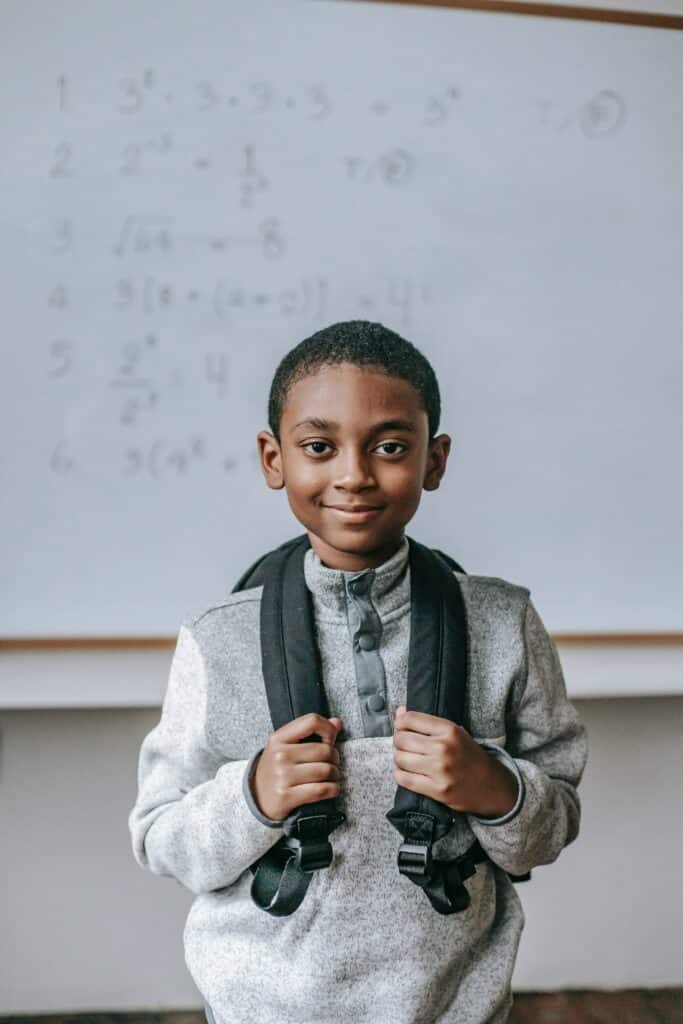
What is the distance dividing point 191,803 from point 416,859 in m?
0.18

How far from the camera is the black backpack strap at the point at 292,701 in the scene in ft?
2.01

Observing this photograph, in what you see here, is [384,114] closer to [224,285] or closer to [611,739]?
[224,285]

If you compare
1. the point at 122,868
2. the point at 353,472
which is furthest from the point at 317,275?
the point at 122,868

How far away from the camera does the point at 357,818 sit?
2.12 ft

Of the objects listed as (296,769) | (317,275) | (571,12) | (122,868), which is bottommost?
(122,868)

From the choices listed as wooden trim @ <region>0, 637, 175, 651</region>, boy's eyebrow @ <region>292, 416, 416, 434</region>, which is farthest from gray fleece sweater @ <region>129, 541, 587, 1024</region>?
wooden trim @ <region>0, 637, 175, 651</region>

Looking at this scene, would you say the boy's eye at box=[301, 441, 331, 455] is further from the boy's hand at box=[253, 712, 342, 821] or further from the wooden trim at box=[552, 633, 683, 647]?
the wooden trim at box=[552, 633, 683, 647]

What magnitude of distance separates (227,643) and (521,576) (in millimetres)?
608

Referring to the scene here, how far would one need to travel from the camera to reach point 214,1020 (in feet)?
2.40

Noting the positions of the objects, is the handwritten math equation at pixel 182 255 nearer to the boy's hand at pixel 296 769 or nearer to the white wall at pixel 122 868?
the white wall at pixel 122 868

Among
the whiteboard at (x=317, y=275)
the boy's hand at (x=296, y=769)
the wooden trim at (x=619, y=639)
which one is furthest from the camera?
the wooden trim at (x=619, y=639)

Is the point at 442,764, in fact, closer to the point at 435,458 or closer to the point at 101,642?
the point at 435,458

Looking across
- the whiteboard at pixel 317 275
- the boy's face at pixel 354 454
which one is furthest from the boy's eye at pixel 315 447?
the whiteboard at pixel 317 275

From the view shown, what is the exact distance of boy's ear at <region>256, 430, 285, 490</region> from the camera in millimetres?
699
